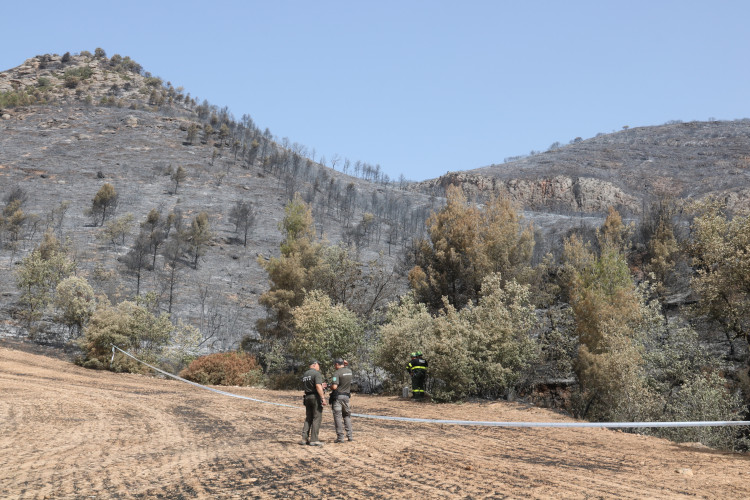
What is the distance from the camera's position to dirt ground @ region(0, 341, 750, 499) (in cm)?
702

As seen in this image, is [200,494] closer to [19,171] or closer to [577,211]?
[19,171]

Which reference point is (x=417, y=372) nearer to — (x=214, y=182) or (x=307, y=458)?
(x=307, y=458)

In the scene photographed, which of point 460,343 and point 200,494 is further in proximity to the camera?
point 460,343

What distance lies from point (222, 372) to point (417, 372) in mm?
11806

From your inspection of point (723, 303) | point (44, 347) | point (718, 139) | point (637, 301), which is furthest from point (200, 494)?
point (718, 139)

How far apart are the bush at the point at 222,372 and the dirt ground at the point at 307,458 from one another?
997 centimetres

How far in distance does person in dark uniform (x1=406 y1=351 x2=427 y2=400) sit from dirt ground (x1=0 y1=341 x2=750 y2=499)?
10.7ft

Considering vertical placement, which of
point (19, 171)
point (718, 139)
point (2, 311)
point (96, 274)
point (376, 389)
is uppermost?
point (718, 139)

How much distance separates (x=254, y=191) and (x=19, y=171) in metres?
33.0

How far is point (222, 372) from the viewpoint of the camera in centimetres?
2725

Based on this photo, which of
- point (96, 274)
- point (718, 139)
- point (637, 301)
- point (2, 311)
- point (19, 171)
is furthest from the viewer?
point (718, 139)

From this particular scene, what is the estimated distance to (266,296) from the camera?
31250mm

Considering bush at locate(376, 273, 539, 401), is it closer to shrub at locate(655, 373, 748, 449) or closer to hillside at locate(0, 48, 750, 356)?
shrub at locate(655, 373, 748, 449)

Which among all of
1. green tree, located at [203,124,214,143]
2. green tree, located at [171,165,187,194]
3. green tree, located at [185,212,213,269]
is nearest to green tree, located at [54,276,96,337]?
green tree, located at [185,212,213,269]
